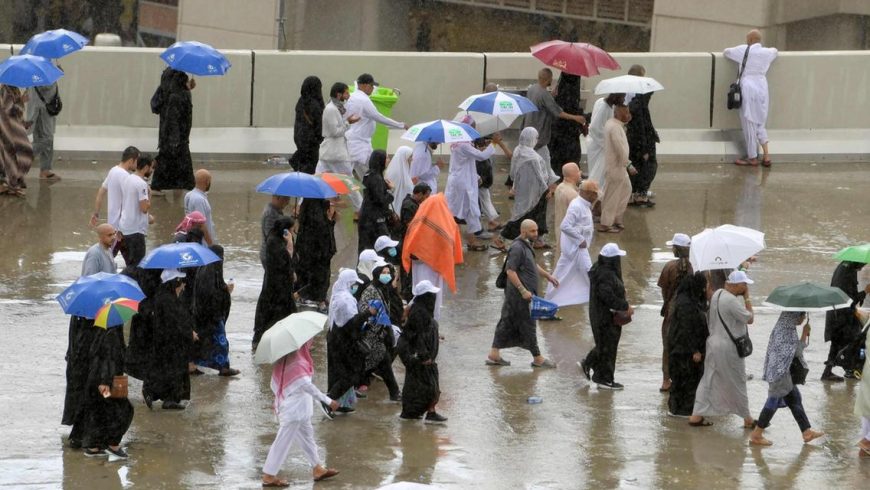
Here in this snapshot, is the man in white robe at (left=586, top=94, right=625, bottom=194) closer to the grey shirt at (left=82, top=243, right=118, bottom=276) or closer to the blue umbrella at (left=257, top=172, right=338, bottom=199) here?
the blue umbrella at (left=257, top=172, right=338, bottom=199)

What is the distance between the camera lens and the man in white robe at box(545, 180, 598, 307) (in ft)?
49.9

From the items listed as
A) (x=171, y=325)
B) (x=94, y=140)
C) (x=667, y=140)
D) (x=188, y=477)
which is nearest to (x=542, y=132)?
(x=667, y=140)

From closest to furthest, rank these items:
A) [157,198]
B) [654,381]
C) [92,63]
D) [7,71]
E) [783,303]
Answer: [783,303], [654,381], [7,71], [157,198], [92,63]

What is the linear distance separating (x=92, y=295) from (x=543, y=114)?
897cm

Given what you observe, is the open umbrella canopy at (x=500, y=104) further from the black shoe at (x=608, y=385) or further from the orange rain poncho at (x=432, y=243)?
the black shoe at (x=608, y=385)

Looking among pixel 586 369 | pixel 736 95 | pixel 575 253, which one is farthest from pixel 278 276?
pixel 736 95

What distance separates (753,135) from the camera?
21453 millimetres

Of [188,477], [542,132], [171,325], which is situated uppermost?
[542,132]

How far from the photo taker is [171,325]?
12.5 meters

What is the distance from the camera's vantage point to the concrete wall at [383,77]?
21125mm

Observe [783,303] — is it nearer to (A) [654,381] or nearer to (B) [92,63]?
(A) [654,381]

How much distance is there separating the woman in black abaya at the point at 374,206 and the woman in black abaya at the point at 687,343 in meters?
3.72

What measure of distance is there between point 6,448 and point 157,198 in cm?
789

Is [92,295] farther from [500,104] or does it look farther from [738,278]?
[500,104]
